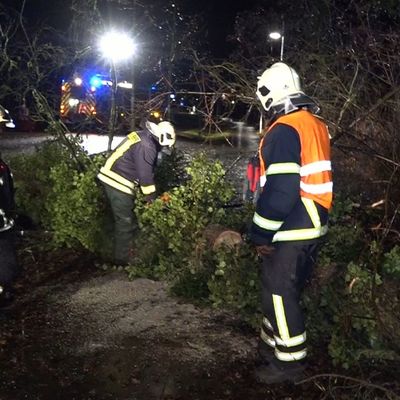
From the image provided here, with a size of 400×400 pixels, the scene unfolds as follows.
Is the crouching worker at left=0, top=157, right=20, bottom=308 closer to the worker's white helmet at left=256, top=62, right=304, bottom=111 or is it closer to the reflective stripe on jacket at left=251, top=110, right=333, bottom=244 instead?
the reflective stripe on jacket at left=251, top=110, right=333, bottom=244

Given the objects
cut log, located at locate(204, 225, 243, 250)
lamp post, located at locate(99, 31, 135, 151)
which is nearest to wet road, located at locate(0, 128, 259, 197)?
lamp post, located at locate(99, 31, 135, 151)

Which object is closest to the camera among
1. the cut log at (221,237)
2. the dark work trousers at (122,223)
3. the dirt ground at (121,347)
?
the dirt ground at (121,347)

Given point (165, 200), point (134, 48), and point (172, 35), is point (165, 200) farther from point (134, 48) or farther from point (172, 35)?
point (172, 35)

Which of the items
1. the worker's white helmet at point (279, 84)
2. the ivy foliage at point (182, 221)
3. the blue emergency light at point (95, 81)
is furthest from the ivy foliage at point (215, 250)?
the blue emergency light at point (95, 81)

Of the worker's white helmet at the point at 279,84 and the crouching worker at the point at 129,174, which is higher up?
the worker's white helmet at the point at 279,84

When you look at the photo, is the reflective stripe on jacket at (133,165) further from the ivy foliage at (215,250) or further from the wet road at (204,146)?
the wet road at (204,146)

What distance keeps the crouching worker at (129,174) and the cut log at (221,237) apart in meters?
0.70

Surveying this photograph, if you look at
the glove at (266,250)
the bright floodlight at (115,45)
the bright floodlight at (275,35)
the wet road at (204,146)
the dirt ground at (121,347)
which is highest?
the bright floodlight at (275,35)

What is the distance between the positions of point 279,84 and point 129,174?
8.09ft

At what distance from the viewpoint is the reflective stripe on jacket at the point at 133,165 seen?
17.5ft

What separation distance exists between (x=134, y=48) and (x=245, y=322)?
5.81 metres

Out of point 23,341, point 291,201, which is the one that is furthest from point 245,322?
point 23,341

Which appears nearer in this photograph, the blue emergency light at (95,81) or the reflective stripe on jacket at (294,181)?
the reflective stripe on jacket at (294,181)

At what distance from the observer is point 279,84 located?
3.46m
